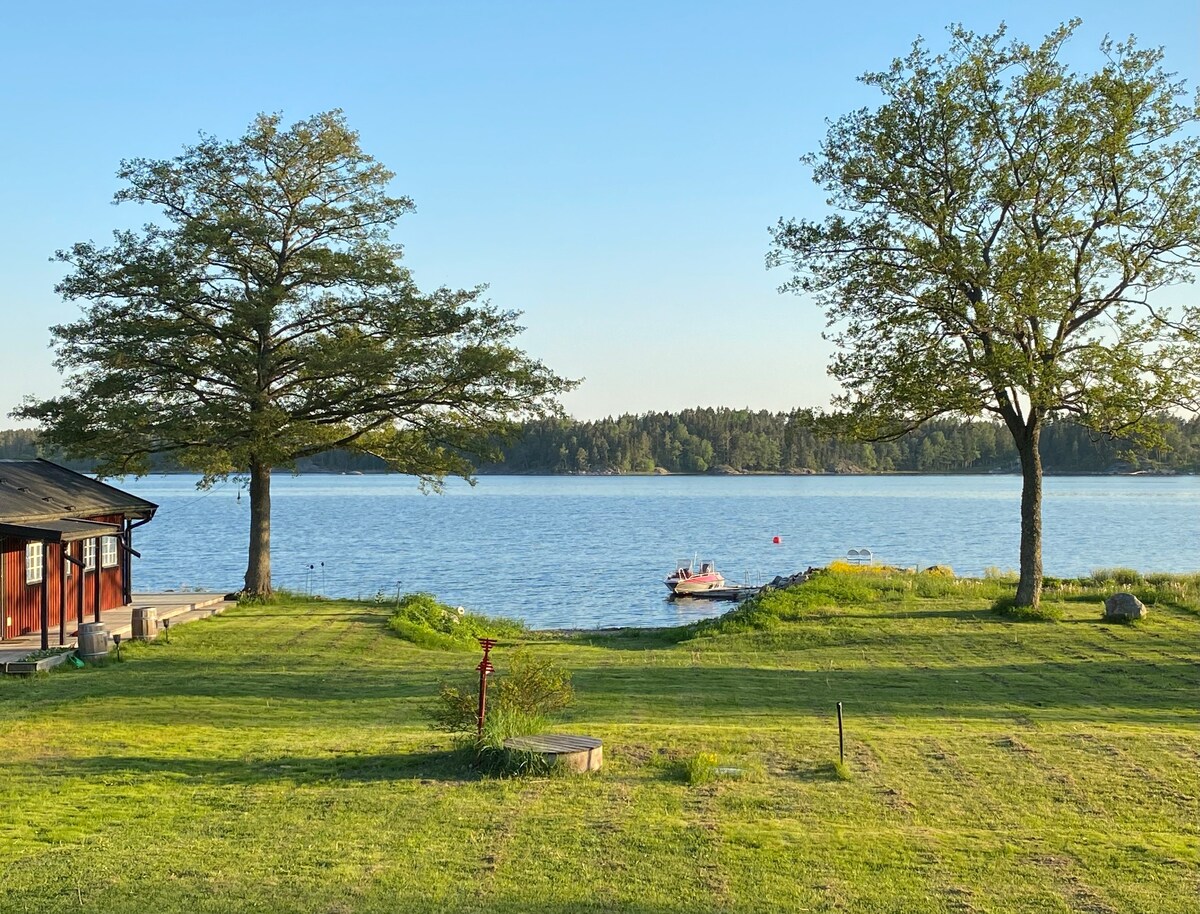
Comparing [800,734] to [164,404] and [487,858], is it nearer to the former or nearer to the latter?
[487,858]

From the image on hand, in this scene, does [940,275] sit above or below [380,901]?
above

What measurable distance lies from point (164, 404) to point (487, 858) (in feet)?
65.5

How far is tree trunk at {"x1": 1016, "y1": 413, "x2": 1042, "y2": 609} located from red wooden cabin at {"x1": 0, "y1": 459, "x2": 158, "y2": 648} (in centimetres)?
1906

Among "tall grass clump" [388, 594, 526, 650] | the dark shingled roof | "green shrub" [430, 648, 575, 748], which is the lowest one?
"tall grass clump" [388, 594, 526, 650]

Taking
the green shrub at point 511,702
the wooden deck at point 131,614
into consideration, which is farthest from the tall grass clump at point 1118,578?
the wooden deck at point 131,614

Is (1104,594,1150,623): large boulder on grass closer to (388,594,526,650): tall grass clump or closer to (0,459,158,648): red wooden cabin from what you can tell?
(388,594,526,650): tall grass clump

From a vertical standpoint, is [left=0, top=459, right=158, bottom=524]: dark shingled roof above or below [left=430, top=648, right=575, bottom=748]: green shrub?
above

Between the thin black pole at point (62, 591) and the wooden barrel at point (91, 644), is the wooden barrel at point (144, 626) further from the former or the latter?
the wooden barrel at point (91, 644)

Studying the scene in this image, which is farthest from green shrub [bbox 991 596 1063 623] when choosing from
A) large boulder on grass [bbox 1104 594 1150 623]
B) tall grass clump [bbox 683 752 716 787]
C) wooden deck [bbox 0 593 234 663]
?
wooden deck [bbox 0 593 234 663]

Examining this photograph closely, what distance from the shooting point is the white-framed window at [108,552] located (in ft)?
78.7

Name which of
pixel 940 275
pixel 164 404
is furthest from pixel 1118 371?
pixel 164 404

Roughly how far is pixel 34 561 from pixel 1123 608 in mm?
21700

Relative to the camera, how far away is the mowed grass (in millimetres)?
7238

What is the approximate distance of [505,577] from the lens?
1887 inches
